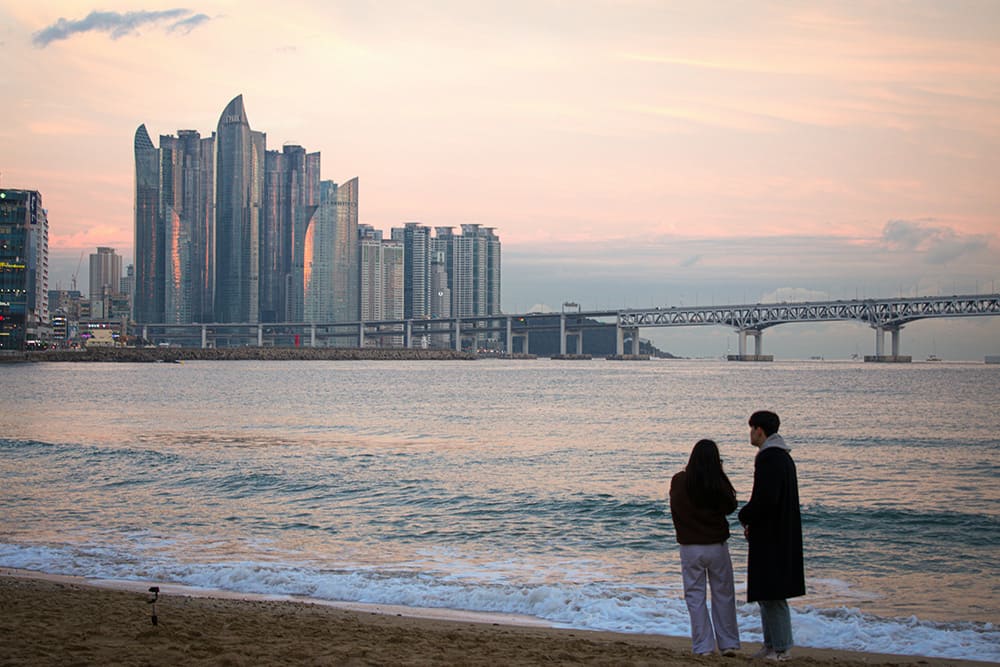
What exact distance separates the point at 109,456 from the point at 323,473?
722 centimetres

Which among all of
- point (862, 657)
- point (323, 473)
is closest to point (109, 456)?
point (323, 473)

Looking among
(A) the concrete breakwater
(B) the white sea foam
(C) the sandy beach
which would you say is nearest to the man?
(C) the sandy beach

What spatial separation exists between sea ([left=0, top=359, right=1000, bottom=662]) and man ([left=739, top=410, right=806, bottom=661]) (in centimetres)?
252

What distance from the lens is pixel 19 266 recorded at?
153 meters

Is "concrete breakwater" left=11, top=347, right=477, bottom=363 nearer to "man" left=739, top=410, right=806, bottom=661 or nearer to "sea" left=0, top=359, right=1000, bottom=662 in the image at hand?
"sea" left=0, top=359, right=1000, bottom=662

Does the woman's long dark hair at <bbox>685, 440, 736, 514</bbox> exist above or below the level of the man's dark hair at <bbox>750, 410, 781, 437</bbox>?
below

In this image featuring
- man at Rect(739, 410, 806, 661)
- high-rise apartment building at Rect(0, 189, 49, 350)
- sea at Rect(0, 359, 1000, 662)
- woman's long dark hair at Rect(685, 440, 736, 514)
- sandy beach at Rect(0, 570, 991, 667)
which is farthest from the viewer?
high-rise apartment building at Rect(0, 189, 49, 350)

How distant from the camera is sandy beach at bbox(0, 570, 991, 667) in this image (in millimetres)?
6992

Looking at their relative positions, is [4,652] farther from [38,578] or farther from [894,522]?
[894,522]

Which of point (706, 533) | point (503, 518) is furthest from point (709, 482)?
point (503, 518)

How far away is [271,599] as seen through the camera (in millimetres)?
10648

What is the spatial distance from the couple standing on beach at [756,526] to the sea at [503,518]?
2304mm

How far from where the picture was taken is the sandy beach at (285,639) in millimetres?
6992

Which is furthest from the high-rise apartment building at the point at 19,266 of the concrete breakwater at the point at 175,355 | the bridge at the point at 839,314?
the bridge at the point at 839,314
